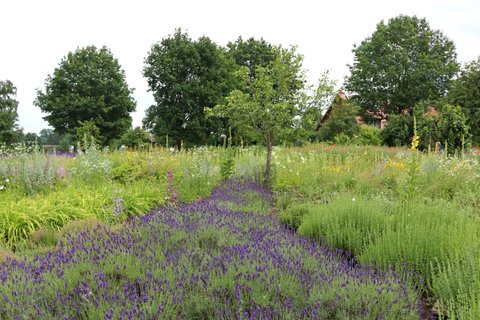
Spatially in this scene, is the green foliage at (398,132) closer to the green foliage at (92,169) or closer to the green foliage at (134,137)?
the green foliage at (134,137)

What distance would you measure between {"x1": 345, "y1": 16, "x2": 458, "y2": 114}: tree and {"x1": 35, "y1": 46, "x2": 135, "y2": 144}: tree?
19.6 metres

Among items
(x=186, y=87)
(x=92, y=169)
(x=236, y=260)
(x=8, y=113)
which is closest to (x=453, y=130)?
(x=92, y=169)

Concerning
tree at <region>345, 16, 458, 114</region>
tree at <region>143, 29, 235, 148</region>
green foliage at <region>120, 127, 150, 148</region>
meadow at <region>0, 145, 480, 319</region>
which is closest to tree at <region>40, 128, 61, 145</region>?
green foliage at <region>120, 127, 150, 148</region>

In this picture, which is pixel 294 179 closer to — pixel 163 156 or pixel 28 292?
pixel 163 156

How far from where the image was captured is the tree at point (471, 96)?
74.6 ft

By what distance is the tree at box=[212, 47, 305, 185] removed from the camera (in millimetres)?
8992

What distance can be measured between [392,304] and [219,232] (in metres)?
1.89

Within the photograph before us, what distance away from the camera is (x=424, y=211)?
4.77 metres

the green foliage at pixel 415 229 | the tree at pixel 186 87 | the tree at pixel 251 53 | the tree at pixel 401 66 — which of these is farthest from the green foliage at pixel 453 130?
the tree at pixel 251 53

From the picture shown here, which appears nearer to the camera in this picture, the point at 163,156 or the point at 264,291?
the point at 264,291

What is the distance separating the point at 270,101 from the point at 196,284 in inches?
266

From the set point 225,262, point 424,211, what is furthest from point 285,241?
point 424,211

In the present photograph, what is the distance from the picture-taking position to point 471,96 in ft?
76.0

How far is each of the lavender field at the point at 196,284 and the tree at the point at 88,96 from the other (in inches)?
1171
